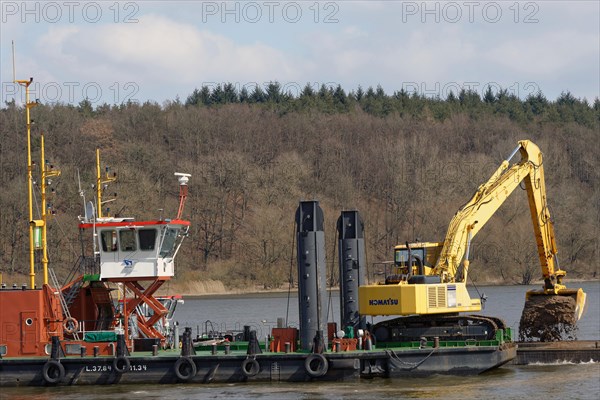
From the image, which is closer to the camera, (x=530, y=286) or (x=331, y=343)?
(x=331, y=343)

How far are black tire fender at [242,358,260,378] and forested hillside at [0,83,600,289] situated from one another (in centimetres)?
4384

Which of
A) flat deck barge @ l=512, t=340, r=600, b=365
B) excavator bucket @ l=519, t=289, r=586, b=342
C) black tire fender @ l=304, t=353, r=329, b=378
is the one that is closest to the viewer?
black tire fender @ l=304, t=353, r=329, b=378

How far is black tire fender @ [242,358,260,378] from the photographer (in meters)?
29.5

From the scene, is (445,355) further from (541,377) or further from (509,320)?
(509,320)

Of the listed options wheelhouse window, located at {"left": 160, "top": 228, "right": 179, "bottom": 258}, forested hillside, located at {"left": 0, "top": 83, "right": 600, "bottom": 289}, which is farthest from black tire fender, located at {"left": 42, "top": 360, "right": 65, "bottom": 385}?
forested hillside, located at {"left": 0, "top": 83, "right": 600, "bottom": 289}

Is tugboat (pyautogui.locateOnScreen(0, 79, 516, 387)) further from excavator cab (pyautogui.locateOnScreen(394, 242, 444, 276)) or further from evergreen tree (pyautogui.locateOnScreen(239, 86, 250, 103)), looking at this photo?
evergreen tree (pyautogui.locateOnScreen(239, 86, 250, 103))

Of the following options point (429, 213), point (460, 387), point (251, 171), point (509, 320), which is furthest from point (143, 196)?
point (460, 387)

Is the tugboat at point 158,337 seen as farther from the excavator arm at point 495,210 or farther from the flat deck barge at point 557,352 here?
the flat deck barge at point 557,352

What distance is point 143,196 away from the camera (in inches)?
3351

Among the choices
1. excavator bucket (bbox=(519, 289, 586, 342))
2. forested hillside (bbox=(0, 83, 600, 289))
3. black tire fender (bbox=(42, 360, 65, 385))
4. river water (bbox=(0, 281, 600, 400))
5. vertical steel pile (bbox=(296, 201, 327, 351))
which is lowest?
river water (bbox=(0, 281, 600, 400))

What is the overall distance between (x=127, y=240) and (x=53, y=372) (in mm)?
3894

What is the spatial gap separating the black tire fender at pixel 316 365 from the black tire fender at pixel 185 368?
113 inches

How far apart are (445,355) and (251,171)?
238 ft

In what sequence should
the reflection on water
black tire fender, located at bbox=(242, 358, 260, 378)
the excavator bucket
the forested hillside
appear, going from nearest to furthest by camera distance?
1. the reflection on water
2. black tire fender, located at bbox=(242, 358, 260, 378)
3. the excavator bucket
4. the forested hillside
